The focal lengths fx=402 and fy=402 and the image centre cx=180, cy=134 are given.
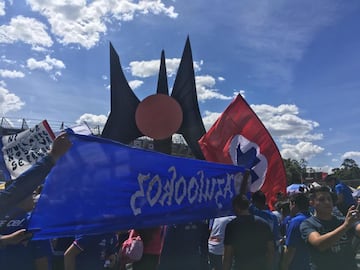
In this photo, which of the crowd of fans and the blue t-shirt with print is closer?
the crowd of fans

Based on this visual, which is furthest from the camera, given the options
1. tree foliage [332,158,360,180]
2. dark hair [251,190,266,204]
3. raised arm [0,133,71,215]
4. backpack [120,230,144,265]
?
tree foliage [332,158,360,180]

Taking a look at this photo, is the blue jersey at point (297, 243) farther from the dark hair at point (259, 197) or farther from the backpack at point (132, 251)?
the backpack at point (132, 251)

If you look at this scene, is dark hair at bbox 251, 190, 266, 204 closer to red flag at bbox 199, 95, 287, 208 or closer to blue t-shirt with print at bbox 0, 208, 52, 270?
red flag at bbox 199, 95, 287, 208

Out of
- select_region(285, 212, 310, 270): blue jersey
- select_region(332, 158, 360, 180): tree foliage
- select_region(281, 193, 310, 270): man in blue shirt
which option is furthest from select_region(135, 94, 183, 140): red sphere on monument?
select_region(332, 158, 360, 180): tree foliage

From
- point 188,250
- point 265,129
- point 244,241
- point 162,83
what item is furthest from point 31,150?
point 162,83

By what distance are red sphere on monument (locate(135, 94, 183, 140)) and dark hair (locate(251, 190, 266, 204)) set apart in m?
4.66

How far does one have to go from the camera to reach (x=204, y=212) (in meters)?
4.21

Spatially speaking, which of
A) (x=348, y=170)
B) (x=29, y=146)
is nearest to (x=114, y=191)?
(x=29, y=146)

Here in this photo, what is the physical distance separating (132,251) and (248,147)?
9.29 ft

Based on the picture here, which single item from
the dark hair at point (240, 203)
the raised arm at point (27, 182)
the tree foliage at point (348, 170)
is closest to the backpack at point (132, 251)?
the dark hair at point (240, 203)

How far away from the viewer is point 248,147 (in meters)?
6.61

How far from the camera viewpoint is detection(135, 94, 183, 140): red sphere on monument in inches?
401

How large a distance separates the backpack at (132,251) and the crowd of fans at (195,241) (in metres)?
0.01

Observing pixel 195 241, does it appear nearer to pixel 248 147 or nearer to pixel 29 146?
pixel 248 147
